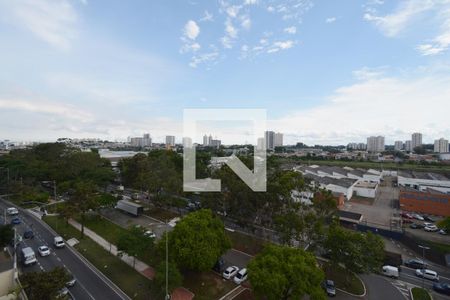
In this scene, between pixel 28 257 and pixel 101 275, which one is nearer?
pixel 101 275

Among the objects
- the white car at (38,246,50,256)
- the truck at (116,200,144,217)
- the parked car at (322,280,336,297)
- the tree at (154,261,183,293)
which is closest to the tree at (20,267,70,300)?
the tree at (154,261,183,293)

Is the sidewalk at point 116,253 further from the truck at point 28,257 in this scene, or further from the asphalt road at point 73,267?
the truck at point 28,257

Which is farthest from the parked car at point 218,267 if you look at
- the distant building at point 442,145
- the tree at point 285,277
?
the distant building at point 442,145

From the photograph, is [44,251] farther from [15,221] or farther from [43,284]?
[15,221]

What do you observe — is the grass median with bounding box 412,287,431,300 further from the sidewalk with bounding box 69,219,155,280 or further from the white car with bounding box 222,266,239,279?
the sidewalk with bounding box 69,219,155,280

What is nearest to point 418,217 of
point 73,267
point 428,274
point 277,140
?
point 428,274

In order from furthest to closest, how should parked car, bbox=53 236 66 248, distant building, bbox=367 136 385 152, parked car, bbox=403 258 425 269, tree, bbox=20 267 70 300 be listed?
distant building, bbox=367 136 385 152 → parked car, bbox=53 236 66 248 → parked car, bbox=403 258 425 269 → tree, bbox=20 267 70 300
